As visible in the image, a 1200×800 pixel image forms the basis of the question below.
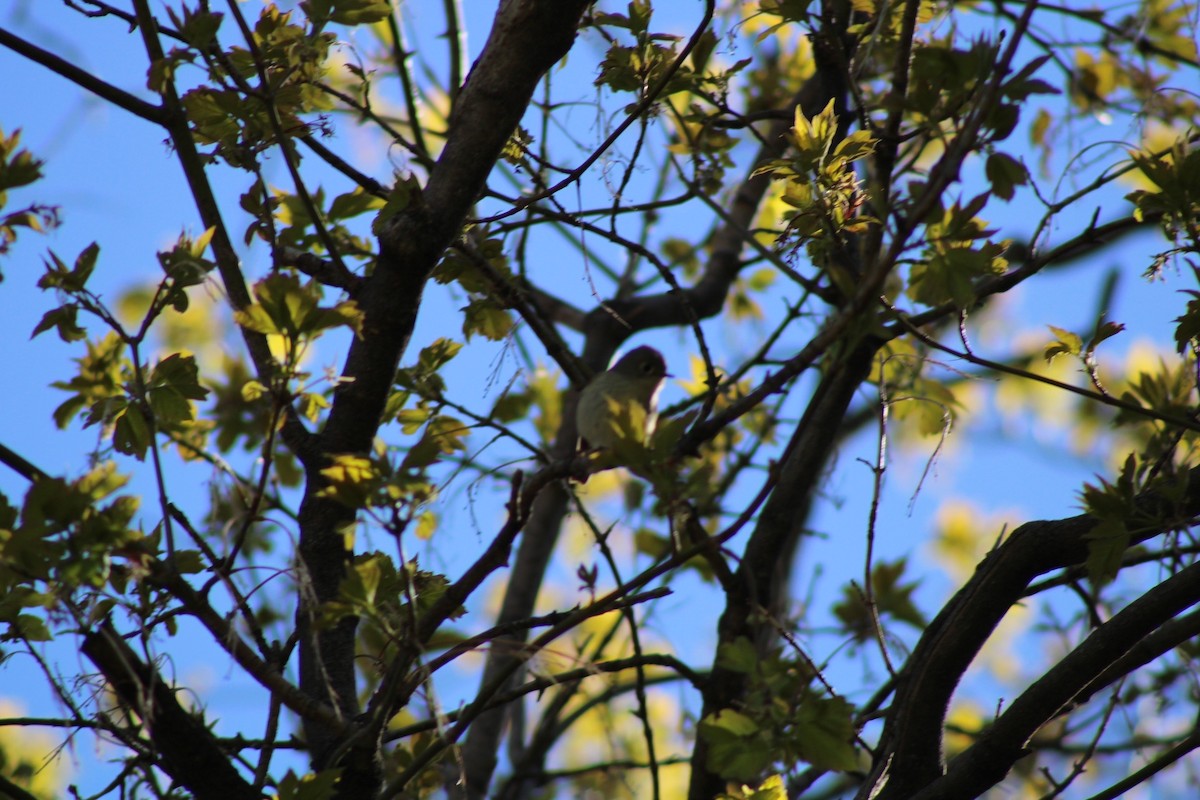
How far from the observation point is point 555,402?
14.5 ft

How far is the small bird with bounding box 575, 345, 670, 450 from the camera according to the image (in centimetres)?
363

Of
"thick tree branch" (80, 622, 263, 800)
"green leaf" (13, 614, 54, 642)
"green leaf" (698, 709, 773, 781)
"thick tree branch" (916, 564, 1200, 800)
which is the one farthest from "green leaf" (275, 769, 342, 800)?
"thick tree branch" (916, 564, 1200, 800)

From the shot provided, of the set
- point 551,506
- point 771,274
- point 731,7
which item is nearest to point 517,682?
point 551,506

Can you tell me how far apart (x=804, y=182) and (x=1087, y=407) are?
3.59m

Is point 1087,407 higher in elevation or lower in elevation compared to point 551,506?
higher

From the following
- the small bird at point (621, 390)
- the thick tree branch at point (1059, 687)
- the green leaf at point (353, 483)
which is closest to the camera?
the green leaf at point (353, 483)

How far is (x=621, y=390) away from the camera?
3.67 meters

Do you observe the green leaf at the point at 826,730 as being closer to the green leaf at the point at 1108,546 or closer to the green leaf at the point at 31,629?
the green leaf at the point at 1108,546

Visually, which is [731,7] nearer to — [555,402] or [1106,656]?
[555,402]

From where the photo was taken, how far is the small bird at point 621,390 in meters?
3.63

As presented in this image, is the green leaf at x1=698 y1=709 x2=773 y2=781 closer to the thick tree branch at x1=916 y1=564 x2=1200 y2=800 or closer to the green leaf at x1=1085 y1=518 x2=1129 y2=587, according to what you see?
the thick tree branch at x1=916 y1=564 x2=1200 y2=800

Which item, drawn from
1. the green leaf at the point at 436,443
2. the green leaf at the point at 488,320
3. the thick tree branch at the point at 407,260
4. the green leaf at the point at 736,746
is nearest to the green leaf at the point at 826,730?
the green leaf at the point at 736,746

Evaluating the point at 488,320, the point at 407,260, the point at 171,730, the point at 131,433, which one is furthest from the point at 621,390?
the point at 171,730

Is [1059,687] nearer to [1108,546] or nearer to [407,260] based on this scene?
[1108,546]
